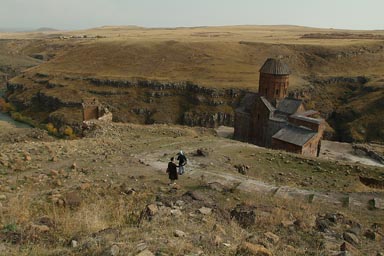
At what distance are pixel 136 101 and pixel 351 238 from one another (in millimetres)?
56571

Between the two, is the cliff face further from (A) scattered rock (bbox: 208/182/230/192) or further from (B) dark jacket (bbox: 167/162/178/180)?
(A) scattered rock (bbox: 208/182/230/192)

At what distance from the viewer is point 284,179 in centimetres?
1808

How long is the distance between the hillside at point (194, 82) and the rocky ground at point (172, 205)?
3715cm

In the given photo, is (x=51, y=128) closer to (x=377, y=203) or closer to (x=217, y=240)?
(x=377, y=203)

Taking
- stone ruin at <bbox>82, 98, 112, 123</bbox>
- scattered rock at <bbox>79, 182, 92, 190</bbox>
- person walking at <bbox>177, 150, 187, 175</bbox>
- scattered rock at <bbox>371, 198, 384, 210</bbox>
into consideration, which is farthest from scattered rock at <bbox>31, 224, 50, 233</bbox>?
stone ruin at <bbox>82, 98, 112, 123</bbox>

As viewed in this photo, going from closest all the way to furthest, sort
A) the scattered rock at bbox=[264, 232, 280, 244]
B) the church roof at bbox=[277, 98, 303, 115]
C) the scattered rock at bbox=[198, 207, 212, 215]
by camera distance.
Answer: the scattered rock at bbox=[264, 232, 280, 244], the scattered rock at bbox=[198, 207, 212, 215], the church roof at bbox=[277, 98, 303, 115]

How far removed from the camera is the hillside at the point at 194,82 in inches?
2266

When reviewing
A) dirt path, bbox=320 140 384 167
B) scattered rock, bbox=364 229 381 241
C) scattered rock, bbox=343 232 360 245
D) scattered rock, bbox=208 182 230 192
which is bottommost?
dirt path, bbox=320 140 384 167

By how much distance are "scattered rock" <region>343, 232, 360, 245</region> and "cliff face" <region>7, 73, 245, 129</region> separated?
47276 mm

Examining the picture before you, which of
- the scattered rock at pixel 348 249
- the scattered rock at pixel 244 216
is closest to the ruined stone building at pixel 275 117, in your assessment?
the scattered rock at pixel 244 216

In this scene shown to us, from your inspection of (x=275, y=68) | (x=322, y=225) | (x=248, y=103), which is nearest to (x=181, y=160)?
(x=322, y=225)

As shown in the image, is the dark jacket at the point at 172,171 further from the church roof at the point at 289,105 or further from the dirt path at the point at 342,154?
the church roof at the point at 289,105

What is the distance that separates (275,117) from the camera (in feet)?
121

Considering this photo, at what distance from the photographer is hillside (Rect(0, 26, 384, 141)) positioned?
57547 mm
